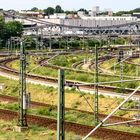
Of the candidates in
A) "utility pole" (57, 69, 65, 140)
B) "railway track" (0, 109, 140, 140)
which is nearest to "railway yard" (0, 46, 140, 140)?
"railway track" (0, 109, 140, 140)

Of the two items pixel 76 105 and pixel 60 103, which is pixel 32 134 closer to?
pixel 60 103

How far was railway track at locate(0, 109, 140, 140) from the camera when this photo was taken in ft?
62.8

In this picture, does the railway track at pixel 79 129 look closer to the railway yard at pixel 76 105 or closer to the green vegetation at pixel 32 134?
the railway yard at pixel 76 105

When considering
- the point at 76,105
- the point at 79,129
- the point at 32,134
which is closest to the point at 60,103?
the point at 32,134

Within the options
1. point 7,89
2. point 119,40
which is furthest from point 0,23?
point 7,89

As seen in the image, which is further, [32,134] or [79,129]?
[79,129]

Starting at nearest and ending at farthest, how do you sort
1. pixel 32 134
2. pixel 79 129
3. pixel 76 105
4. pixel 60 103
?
pixel 60 103 < pixel 32 134 < pixel 79 129 < pixel 76 105

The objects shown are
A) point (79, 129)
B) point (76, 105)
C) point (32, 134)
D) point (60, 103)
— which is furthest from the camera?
point (76, 105)

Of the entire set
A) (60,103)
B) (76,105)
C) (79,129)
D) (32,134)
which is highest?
(60,103)

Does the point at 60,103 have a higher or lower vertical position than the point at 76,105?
higher

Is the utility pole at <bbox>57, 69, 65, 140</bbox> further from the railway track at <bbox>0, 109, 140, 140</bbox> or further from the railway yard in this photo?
the railway track at <bbox>0, 109, 140, 140</bbox>

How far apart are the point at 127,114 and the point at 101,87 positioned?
28.6 ft

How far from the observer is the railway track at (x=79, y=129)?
62.8 ft

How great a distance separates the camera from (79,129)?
2059 cm
